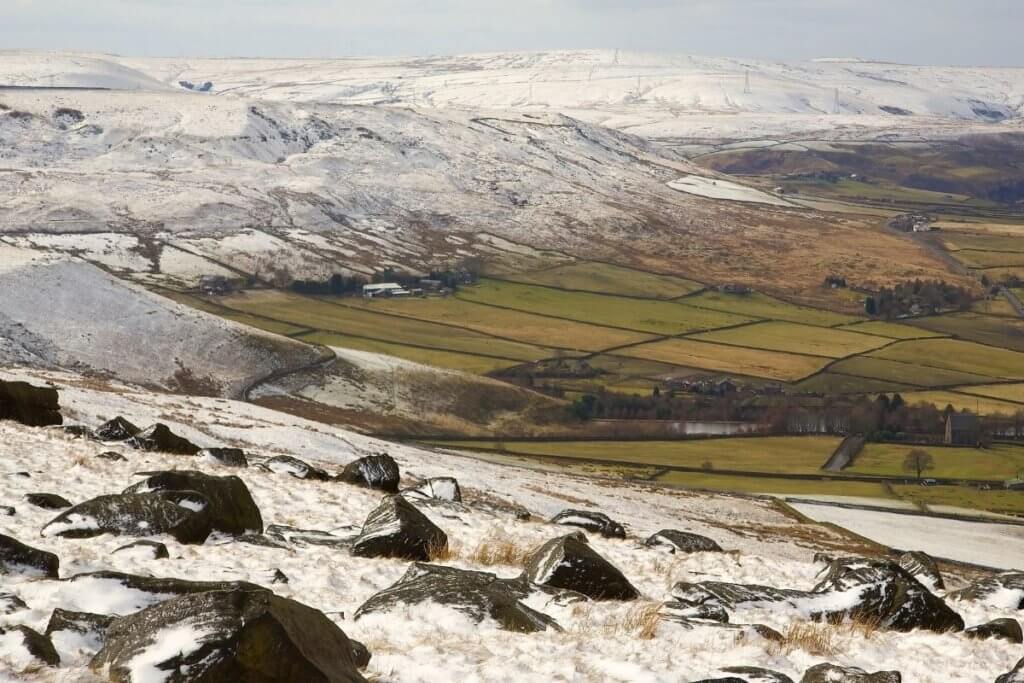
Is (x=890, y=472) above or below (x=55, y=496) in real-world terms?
below

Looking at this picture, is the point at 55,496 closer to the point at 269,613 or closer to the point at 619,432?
the point at 269,613

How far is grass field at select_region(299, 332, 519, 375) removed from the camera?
140 metres

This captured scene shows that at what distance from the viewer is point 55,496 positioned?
23875 millimetres

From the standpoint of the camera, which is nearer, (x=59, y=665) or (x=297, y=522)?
(x=59, y=665)

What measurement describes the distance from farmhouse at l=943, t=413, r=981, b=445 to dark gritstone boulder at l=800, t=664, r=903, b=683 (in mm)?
108463

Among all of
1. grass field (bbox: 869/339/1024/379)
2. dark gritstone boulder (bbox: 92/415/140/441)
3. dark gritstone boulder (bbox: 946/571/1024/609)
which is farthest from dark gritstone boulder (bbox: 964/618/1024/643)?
grass field (bbox: 869/339/1024/379)

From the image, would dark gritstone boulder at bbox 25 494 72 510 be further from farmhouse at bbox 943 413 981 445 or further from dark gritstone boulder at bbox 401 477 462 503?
farmhouse at bbox 943 413 981 445

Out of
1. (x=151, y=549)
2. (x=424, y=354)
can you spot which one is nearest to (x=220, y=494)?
(x=151, y=549)

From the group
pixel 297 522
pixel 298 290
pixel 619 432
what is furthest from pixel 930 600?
pixel 298 290

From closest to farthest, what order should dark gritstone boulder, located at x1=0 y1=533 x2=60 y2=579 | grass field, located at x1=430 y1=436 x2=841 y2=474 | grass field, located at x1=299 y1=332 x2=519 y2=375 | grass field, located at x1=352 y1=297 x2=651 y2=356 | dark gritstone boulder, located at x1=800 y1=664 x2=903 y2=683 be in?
dark gritstone boulder, located at x1=800 y1=664 x2=903 y2=683 → dark gritstone boulder, located at x1=0 y1=533 x2=60 y2=579 → grass field, located at x1=430 y1=436 x2=841 y2=474 → grass field, located at x1=299 y1=332 x2=519 y2=375 → grass field, located at x1=352 y1=297 x2=651 y2=356

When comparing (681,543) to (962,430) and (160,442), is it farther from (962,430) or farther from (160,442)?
(962,430)

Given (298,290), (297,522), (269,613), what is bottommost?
(298,290)

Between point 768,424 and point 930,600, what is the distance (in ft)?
342

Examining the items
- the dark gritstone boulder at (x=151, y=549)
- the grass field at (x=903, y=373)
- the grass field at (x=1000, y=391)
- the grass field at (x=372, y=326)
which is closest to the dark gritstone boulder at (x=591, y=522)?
the dark gritstone boulder at (x=151, y=549)
